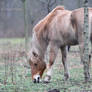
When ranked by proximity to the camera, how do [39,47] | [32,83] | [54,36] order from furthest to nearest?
1. [39,47]
2. [54,36]
3. [32,83]

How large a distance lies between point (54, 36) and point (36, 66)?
1.06 m

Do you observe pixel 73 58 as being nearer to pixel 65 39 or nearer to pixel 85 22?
pixel 65 39

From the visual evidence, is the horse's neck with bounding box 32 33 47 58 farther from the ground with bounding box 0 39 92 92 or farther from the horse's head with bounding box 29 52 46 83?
the ground with bounding box 0 39 92 92

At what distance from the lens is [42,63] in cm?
950

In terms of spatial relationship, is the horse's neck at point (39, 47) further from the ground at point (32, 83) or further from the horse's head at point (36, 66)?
the ground at point (32, 83)

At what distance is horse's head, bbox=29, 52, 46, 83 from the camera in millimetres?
9291

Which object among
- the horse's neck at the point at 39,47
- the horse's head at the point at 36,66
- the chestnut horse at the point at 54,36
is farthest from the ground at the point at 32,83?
the horse's neck at the point at 39,47

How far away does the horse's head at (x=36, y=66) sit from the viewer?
30.5 feet

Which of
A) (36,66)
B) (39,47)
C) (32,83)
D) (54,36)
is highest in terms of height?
(54,36)

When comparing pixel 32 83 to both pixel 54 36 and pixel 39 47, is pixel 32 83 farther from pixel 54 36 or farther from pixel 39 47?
pixel 54 36

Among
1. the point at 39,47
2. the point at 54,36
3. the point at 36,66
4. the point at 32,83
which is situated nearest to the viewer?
the point at 32,83

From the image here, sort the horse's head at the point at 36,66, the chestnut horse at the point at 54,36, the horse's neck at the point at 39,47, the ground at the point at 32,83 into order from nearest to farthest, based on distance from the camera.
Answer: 1. the ground at the point at 32,83
2. the chestnut horse at the point at 54,36
3. the horse's head at the point at 36,66
4. the horse's neck at the point at 39,47

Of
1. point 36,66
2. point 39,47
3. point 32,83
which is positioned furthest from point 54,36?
point 32,83

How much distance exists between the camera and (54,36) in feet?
30.5
